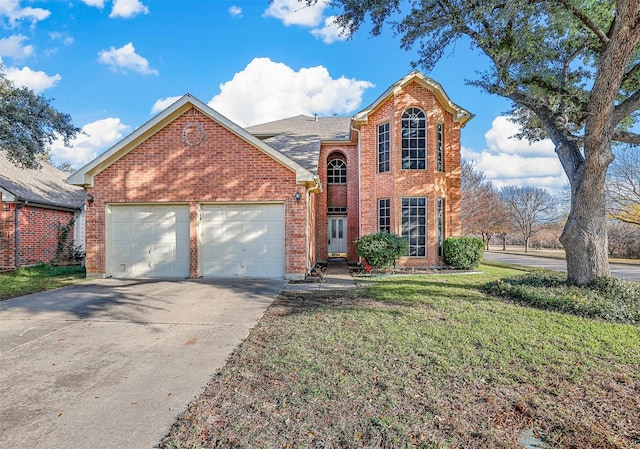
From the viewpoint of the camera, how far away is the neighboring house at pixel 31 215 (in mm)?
12102

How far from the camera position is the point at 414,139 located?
506 inches

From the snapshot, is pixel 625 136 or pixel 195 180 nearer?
pixel 625 136

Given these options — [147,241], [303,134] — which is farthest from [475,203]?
[147,241]

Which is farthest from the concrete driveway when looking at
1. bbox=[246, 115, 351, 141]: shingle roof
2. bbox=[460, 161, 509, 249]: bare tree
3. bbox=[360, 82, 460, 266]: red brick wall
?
bbox=[460, 161, 509, 249]: bare tree

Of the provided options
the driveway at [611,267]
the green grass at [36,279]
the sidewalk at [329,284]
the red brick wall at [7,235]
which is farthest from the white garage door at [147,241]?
the driveway at [611,267]

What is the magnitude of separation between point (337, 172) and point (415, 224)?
4838mm

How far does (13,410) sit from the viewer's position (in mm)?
2906

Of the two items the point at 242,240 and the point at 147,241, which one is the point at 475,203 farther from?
the point at 147,241

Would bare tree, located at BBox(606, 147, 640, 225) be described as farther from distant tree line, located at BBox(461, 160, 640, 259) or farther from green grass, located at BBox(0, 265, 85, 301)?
green grass, located at BBox(0, 265, 85, 301)

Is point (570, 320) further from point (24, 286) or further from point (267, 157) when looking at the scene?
point (24, 286)

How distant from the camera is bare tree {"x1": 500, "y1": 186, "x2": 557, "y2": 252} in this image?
1388 inches

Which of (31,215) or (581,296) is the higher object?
(31,215)

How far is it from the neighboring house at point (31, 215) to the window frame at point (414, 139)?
48.7 ft

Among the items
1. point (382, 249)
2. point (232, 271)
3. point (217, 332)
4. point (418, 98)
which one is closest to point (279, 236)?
point (232, 271)
